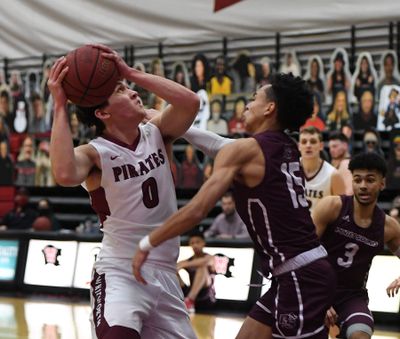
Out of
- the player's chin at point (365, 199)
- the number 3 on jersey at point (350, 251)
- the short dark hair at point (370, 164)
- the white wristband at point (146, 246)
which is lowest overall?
the number 3 on jersey at point (350, 251)

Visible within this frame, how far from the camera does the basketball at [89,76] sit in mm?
3947

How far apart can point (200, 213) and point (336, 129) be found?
9.27 m

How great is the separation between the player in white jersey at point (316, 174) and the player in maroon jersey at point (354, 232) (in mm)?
2562

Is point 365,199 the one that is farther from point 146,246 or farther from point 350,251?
point 146,246

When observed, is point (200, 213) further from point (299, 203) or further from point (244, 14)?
point (244, 14)

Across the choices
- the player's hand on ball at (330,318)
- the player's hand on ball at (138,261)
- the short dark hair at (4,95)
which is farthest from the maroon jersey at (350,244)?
the short dark hair at (4,95)

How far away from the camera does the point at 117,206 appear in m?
4.09

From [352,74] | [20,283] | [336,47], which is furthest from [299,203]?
[336,47]

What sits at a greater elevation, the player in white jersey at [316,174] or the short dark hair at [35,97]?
the player in white jersey at [316,174]

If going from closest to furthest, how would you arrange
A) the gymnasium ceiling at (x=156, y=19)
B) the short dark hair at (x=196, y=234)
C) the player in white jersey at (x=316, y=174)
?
the player in white jersey at (x=316, y=174) < the short dark hair at (x=196, y=234) < the gymnasium ceiling at (x=156, y=19)

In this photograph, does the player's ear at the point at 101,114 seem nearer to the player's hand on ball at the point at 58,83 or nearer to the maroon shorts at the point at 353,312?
the player's hand on ball at the point at 58,83

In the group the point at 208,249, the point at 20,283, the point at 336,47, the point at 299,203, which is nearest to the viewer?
the point at 299,203

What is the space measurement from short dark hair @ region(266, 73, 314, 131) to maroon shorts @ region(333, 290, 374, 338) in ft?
4.76

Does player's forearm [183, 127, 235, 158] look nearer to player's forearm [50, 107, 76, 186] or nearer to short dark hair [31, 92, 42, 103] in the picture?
player's forearm [50, 107, 76, 186]
